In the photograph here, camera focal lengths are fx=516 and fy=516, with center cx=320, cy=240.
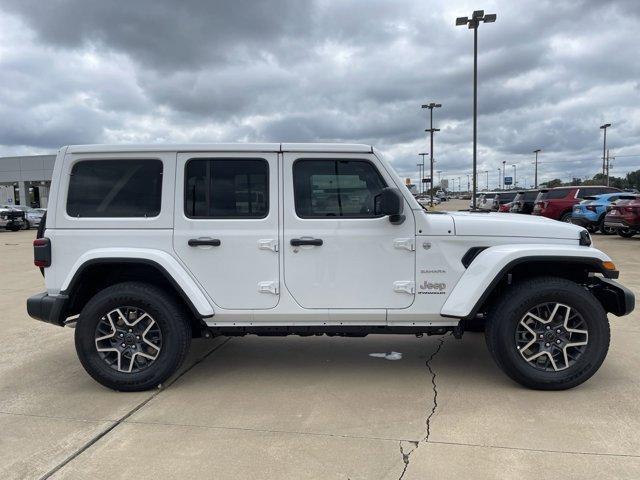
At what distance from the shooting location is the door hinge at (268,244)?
13.3 ft

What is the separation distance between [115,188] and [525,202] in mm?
19897

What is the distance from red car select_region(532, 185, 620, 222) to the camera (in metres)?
18.5

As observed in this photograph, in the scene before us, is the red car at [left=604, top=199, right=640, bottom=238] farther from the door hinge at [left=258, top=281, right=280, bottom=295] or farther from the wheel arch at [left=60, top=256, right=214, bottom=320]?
the wheel arch at [left=60, top=256, right=214, bottom=320]

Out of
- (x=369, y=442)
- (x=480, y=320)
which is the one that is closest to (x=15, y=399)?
(x=369, y=442)

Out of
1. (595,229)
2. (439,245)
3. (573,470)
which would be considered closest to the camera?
(573,470)

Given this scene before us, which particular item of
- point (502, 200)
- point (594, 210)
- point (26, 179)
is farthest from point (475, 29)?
point (26, 179)

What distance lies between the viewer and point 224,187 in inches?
164

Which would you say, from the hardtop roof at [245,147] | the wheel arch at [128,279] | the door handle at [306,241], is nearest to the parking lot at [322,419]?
the wheel arch at [128,279]

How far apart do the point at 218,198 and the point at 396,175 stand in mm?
1442

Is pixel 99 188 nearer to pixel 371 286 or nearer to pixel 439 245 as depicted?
pixel 371 286

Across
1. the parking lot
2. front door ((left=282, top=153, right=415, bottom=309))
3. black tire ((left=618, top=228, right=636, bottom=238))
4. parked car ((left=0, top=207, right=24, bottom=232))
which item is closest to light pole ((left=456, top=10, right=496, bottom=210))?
black tire ((left=618, top=228, right=636, bottom=238))

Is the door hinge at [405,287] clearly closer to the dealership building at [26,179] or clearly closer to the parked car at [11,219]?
the parked car at [11,219]

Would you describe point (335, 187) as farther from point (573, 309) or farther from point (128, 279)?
point (573, 309)

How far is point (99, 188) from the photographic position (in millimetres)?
4203
